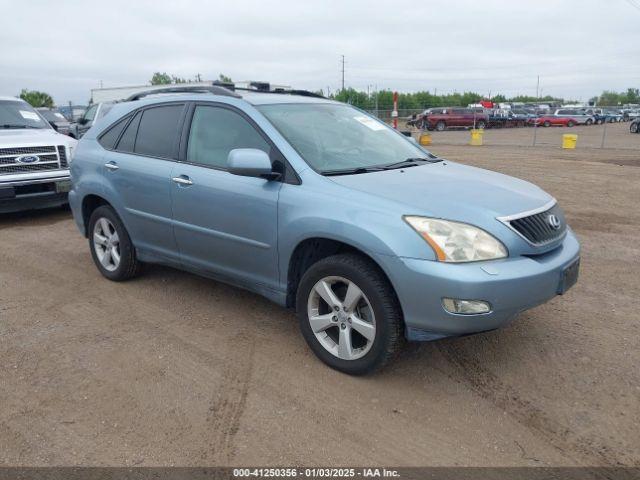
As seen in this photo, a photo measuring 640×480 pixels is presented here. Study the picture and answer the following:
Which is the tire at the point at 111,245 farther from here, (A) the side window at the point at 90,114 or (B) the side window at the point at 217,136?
(A) the side window at the point at 90,114

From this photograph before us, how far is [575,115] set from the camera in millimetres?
44594

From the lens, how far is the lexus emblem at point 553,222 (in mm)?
3492

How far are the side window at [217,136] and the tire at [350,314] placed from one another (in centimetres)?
105

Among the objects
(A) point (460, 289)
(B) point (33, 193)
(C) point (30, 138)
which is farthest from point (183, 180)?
(C) point (30, 138)

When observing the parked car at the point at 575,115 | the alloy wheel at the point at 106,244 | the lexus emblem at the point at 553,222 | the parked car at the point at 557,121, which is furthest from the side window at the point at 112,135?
the parked car at the point at 575,115

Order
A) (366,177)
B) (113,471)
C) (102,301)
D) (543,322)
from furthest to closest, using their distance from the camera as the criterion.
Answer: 1. (102,301)
2. (543,322)
3. (366,177)
4. (113,471)

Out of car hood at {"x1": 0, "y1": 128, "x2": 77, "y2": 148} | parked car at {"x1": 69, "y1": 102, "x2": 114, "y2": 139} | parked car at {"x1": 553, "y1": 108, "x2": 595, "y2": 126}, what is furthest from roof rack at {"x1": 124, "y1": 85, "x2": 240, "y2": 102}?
parked car at {"x1": 553, "y1": 108, "x2": 595, "y2": 126}

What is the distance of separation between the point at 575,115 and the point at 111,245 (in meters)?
46.4

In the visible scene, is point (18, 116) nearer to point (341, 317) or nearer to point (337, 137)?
point (337, 137)

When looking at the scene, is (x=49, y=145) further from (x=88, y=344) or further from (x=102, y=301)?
(x=88, y=344)

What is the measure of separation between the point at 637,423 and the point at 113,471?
272 centimetres

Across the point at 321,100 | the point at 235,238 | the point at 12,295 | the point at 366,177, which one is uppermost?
the point at 321,100

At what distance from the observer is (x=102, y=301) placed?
4.82 m

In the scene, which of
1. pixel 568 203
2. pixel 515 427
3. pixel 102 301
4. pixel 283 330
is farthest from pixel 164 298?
pixel 568 203
